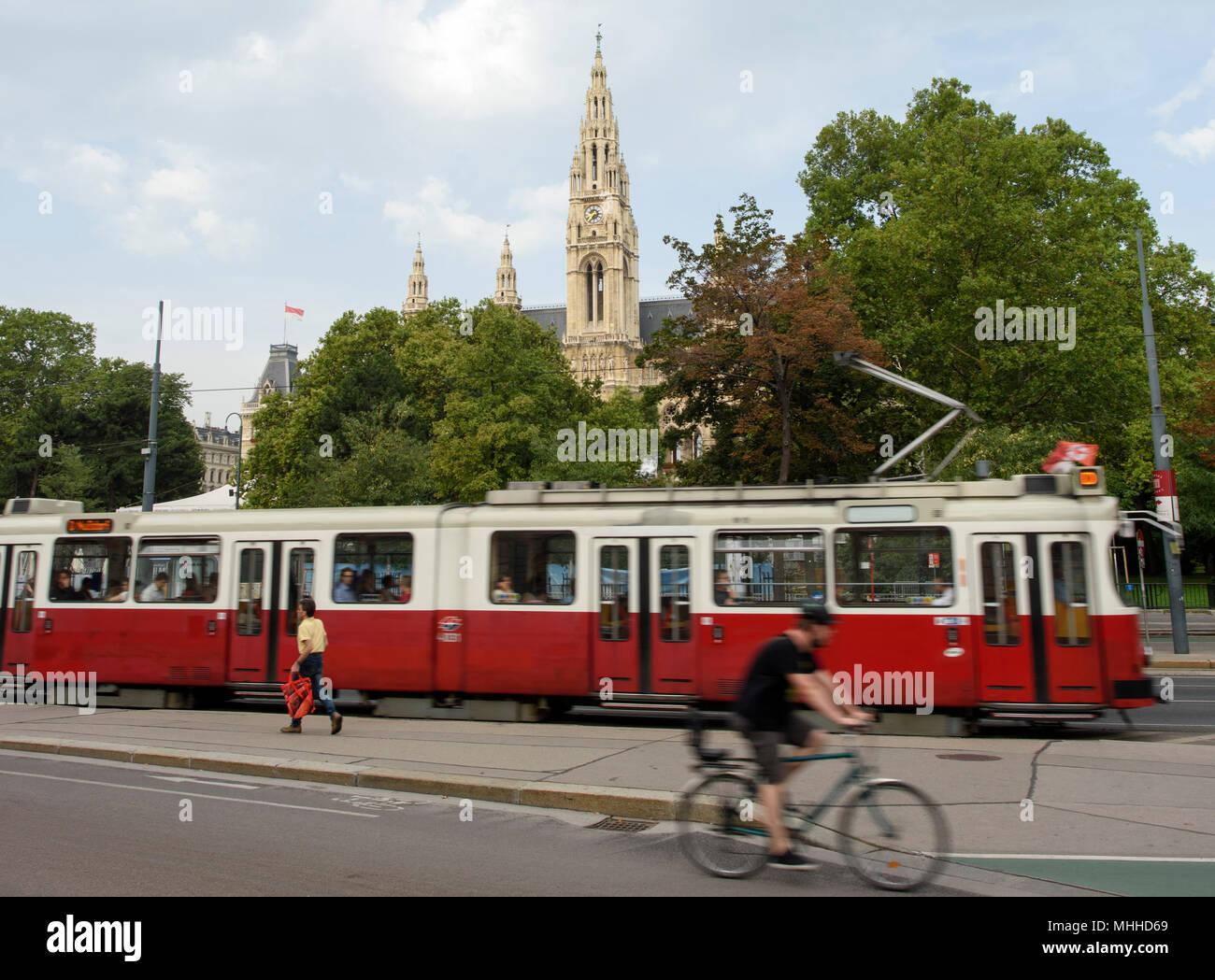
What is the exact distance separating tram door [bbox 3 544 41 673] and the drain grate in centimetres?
1216

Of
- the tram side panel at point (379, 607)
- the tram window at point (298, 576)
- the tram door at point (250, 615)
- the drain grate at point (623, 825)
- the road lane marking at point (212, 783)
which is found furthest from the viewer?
the tram door at point (250, 615)

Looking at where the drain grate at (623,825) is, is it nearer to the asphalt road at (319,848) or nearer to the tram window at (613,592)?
the asphalt road at (319,848)

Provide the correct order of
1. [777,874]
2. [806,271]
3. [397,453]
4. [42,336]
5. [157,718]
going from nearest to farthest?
[777,874]
[157,718]
[806,271]
[397,453]
[42,336]

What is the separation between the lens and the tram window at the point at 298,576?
14.3 metres

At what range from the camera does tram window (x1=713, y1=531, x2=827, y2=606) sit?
12.3 m

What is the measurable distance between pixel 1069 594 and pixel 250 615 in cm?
1135

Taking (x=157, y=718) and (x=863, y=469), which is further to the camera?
(x=863, y=469)

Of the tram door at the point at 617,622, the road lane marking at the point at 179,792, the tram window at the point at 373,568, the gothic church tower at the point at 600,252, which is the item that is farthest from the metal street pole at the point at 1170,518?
the gothic church tower at the point at 600,252

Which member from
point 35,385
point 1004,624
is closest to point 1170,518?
point 1004,624

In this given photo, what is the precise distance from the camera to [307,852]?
270 inches

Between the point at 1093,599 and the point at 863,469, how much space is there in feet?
57.0

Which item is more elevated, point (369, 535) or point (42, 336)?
point (42, 336)
